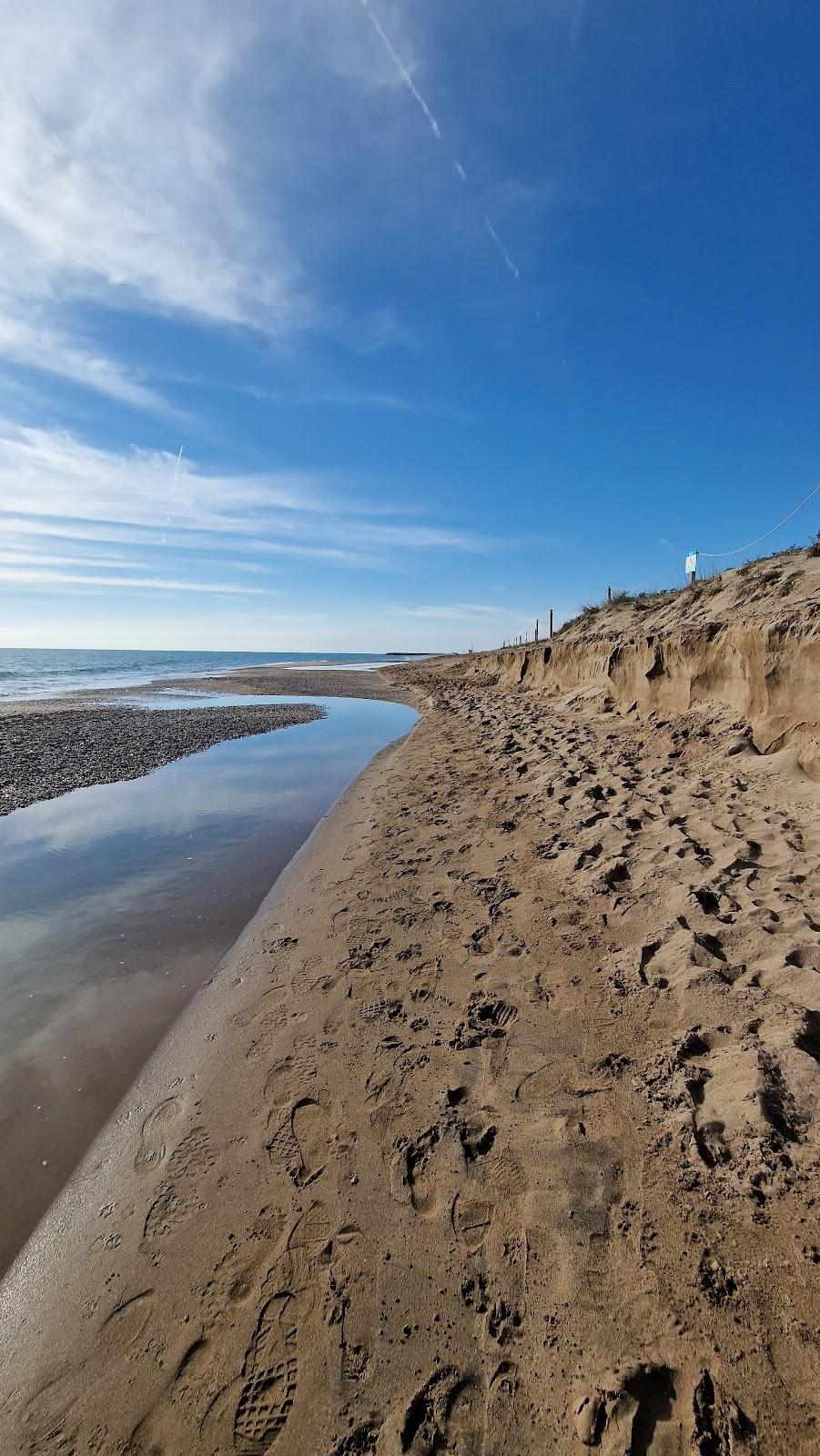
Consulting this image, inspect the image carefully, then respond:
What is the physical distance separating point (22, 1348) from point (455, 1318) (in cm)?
182

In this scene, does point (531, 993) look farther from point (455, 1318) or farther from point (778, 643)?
point (778, 643)

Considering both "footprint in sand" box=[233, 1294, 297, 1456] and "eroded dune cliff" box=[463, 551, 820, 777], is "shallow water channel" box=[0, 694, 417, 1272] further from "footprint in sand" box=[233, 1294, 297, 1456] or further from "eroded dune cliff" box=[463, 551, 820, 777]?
"eroded dune cliff" box=[463, 551, 820, 777]

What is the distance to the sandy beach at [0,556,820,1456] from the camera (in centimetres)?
189

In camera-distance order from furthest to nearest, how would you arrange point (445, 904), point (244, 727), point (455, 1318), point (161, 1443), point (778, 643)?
point (244, 727) < point (778, 643) < point (445, 904) < point (455, 1318) < point (161, 1443)

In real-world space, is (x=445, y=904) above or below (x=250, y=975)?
above

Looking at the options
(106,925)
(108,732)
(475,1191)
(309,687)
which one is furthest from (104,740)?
(309,687)

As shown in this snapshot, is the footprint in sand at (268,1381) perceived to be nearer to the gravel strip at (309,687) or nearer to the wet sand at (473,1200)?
the wet sand at (473,1200)

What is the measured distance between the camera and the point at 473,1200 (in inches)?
101

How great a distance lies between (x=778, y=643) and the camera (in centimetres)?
684

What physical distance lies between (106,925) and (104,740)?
44.1 ft

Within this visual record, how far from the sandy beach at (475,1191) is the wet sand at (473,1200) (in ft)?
0.04

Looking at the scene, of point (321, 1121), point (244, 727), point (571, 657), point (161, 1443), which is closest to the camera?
point (161, 1443)

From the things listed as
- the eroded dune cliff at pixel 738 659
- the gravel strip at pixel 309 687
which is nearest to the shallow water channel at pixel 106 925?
the eroded dune cliff at pixel 738 659

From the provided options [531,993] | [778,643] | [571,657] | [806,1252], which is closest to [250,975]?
[531,993]
